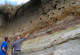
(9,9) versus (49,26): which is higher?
(9,9)

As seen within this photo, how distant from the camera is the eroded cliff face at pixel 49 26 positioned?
20.1 ft

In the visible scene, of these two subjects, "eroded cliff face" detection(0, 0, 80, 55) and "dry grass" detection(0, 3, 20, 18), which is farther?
"dry grass" detection(0, 3, 20, 18)

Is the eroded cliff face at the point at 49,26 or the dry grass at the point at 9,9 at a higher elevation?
the dry grass at the point at 9,9

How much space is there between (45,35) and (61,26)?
2.91 ft

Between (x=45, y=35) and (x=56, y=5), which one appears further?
(x=56, y=5)

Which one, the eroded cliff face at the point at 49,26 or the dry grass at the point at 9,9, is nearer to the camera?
the eroded cliff face at the point at 49,26

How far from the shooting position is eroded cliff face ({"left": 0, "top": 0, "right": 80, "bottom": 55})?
6.13 metres

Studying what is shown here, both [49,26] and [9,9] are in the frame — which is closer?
[49,26]

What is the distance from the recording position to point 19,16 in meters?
10.6

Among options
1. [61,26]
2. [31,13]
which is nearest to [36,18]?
[31,13]

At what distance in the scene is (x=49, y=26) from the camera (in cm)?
796

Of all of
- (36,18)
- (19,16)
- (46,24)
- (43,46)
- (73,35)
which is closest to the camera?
(73,35)

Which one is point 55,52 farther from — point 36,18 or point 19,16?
point 19,16

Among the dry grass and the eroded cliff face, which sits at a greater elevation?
the dry grass
